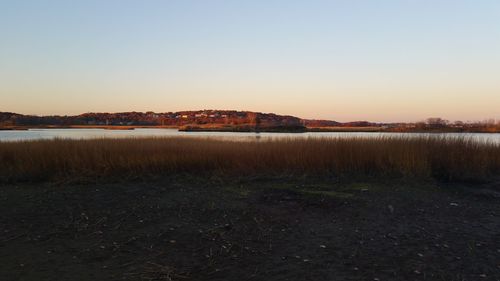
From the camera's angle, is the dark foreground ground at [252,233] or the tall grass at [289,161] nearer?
the dark foreground ground at [252,233]

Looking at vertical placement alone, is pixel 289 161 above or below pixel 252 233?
above

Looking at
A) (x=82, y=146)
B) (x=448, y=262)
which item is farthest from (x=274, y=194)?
(x=82, y=146)

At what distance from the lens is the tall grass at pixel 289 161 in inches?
404

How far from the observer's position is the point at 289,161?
1123 cm

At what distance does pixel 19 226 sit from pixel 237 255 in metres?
3.35

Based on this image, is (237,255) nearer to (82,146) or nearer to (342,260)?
(342,260)

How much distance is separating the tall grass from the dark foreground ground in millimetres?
1570

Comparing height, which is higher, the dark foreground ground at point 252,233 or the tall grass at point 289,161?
the tall grass at point 289,161

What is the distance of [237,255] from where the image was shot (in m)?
4.61

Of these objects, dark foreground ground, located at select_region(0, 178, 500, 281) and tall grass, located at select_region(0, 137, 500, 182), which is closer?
dark foreground ground, located at select_region(0, 178, 500, 281)

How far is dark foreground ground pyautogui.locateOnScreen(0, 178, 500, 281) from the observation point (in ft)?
13.6

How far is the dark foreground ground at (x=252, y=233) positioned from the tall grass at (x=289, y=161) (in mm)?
1570

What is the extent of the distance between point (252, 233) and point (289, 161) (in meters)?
5.92

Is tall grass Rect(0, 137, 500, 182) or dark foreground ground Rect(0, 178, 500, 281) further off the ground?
tall grass Rect(0, 137, 500, 182)
